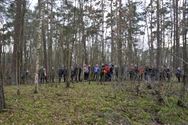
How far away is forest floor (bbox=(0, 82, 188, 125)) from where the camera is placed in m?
15.7

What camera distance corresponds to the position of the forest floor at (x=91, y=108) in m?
15.7

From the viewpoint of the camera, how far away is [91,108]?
18.6 meters

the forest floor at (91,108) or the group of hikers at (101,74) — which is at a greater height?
the group of hikers at (101,74)

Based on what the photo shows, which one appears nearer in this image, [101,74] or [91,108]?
[91,108]

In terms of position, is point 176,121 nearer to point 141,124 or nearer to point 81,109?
point 141,124

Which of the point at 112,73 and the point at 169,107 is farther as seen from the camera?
the point at 112,73

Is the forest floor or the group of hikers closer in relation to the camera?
the forest floor

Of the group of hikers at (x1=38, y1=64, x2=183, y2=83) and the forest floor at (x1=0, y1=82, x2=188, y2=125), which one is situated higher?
the group of hikers at (x1=38, y1=64, x2=183, y2=83)

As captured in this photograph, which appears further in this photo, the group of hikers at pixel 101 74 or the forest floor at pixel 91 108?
the group of hikers at pixel 101 74

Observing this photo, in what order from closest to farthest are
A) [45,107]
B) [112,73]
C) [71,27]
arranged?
[45,107] → [112,73] → [71,27]

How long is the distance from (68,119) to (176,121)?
840 cm

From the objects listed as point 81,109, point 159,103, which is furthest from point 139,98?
point 81,109

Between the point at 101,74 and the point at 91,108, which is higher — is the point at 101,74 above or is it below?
above

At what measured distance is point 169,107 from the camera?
946 inches
